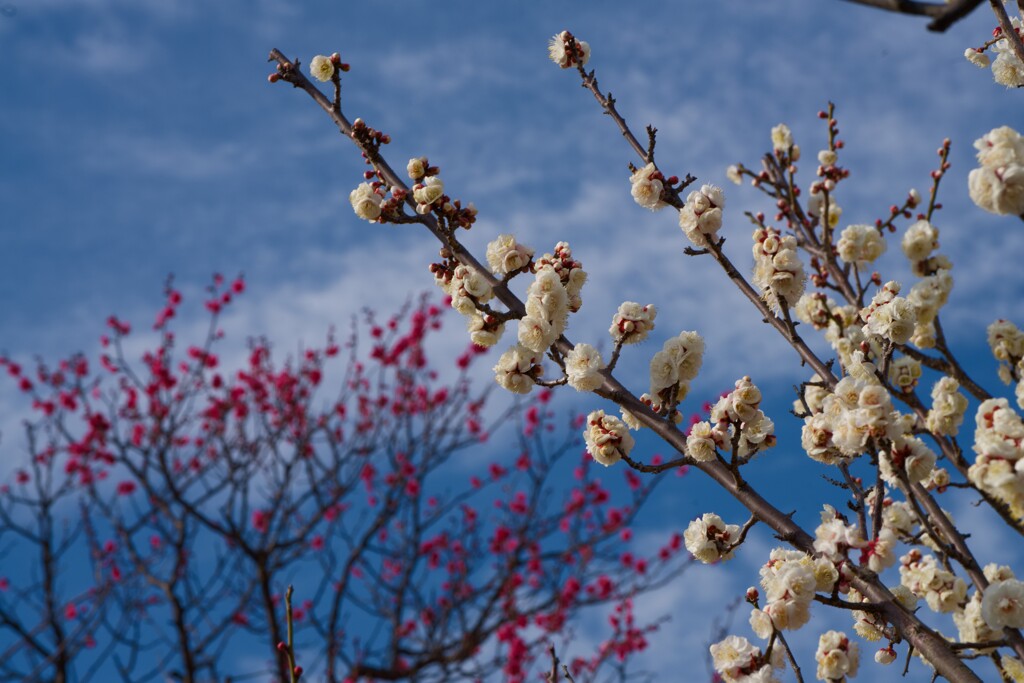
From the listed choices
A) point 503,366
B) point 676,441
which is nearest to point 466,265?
point 503,366

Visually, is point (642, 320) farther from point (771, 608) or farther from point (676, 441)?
point (771, 608)

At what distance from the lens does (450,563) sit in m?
10.5

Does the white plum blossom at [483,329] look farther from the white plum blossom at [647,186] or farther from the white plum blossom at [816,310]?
the white plum blossom at [816,310]

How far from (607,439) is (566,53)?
6.07 ft

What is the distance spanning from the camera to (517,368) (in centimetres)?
280

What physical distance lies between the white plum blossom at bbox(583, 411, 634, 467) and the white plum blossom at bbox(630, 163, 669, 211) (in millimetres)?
924

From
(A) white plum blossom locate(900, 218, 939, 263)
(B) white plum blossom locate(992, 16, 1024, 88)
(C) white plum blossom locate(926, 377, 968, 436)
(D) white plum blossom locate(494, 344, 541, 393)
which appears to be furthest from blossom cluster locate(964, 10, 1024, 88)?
(D) white plum blossom locate(494, 344, 541, 393)

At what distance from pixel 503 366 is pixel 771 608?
106 centimetres

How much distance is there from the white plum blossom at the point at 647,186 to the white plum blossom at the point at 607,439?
0.92 meters

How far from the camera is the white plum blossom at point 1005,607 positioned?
2303 mm

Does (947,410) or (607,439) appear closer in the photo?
(607,439)

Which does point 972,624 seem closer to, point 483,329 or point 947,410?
point 947,410

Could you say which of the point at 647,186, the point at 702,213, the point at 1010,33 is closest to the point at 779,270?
the point at 702,213

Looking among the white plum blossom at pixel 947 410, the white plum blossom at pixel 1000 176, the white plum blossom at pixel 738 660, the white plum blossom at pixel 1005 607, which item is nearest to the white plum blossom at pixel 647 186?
the white plum blossom at pixel 1000 176
